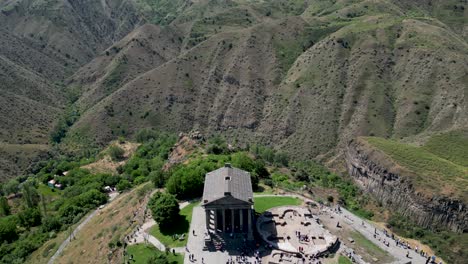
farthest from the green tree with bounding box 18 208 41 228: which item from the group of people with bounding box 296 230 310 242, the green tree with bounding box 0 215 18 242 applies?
the group of people with bounding box 296 230 310 242

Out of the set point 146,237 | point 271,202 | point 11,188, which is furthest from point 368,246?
Answer: point 11,188

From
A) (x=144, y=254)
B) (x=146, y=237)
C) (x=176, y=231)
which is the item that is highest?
(x=176, y=231)

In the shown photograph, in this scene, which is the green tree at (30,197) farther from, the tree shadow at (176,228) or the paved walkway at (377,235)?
the paved walkway at (377,235)

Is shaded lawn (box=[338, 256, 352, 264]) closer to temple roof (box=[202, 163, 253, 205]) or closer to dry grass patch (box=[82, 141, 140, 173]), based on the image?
temple roof (box=[202, 163, 253, 205])

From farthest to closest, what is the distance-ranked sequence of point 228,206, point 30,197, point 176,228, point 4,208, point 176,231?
point 4,208 → point 30,197 → point 176,228 → point 176,231 → point 228,206

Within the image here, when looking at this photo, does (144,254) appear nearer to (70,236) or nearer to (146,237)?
(146,237)

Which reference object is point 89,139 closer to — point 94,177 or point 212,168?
point 94,177

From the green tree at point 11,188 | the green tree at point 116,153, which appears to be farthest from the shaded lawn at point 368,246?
the green tree at point 11,188
